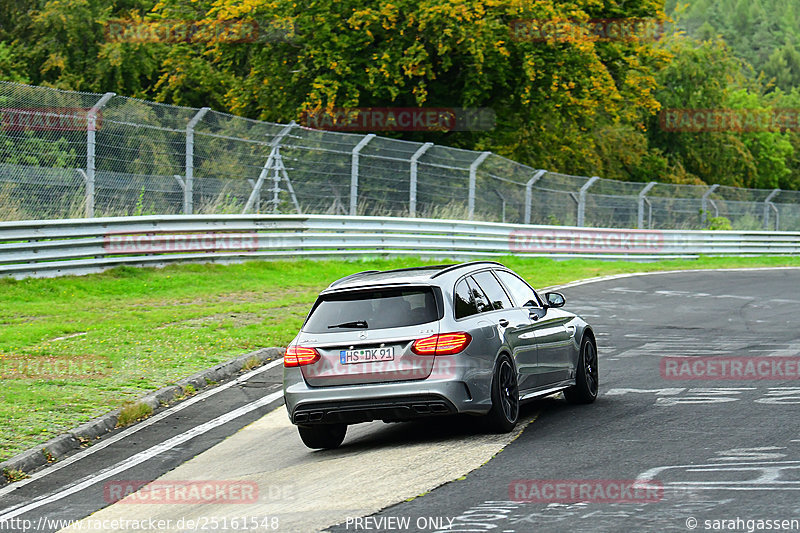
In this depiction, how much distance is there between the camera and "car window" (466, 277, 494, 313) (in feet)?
31.1

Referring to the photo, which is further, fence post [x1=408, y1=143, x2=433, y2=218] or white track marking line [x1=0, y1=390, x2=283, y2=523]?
fence post [x1=408, y1=143, x2=433, y2=218]

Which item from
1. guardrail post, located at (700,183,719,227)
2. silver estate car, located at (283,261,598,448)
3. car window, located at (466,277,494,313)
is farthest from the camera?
guardrail post, located at (700,183,719,227)

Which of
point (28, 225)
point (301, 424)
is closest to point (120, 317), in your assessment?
point (28, 225)

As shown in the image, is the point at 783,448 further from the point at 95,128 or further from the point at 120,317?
the point at 95,128

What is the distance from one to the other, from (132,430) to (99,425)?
0.30m

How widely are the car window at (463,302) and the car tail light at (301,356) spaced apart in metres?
1.20

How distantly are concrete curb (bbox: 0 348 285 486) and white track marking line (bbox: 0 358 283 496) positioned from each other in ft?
0.38
